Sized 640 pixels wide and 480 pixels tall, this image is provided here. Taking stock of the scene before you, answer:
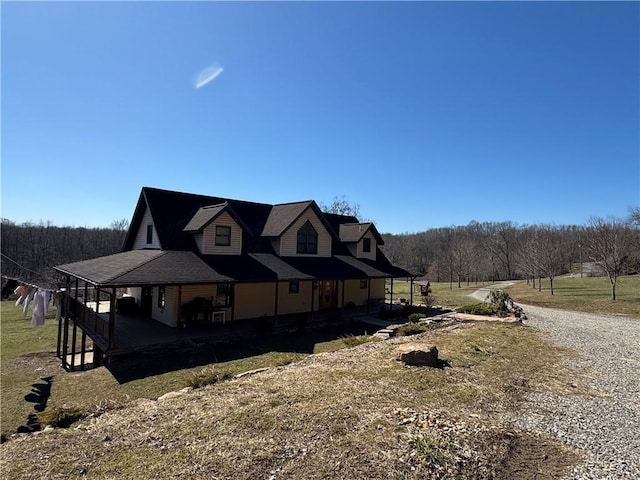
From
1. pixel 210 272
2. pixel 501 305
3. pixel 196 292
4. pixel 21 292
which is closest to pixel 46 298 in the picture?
pixel 21 292

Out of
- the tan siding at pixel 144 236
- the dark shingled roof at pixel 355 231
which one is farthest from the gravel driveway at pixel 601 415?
the tan siding at pixel 144 236

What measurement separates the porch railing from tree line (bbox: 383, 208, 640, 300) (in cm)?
A: 3159

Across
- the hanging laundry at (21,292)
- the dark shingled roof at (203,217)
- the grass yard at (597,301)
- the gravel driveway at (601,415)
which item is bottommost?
the gravel driveway at (601,415)

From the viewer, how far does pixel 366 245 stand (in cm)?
2509

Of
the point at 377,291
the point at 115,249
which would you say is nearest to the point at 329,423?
the point at 377,291

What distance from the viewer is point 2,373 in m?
12.6

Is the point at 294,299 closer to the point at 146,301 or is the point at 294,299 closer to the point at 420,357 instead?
the point at 146,301

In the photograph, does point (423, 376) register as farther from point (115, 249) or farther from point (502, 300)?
point (115, 249)

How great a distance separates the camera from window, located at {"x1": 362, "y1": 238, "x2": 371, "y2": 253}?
81.5 ft

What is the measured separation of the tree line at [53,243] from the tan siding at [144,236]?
5108cm

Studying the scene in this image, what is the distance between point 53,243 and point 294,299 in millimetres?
75599

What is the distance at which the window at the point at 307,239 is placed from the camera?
69.1 ft

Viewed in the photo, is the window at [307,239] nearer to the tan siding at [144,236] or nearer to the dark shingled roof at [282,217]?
the dark shingled roof at [282,217]

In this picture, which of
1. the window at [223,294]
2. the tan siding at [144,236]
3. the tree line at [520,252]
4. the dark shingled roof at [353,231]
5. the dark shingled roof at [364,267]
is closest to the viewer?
the window at [223,294]
